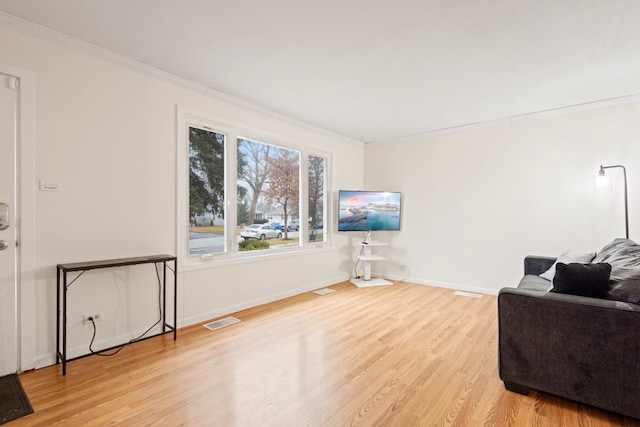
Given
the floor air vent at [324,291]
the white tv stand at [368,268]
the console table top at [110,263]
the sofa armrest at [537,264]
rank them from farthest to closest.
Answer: the white tv stand at [368,268] < the floor air vent at [324,291] < the sofa armrest at [537,264] < the console table top at [110,263]

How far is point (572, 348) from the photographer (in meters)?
1.92

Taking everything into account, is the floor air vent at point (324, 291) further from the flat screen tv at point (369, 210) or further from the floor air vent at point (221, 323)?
the floor air vent at point (221, 323)

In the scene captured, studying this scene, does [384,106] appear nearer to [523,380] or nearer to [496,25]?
[496,25]

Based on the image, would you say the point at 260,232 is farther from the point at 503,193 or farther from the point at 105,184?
the point at 503,193

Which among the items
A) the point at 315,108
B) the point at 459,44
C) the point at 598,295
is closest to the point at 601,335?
the point at 598,295

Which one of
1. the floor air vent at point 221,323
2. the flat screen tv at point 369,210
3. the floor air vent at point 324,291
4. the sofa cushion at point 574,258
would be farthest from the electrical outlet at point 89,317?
the sofa cushion at point 574,258

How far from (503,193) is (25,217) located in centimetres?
523

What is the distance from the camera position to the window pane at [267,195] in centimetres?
398

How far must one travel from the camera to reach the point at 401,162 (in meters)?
5.48

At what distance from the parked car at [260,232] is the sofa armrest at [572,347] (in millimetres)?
2839

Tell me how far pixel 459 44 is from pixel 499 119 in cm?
238

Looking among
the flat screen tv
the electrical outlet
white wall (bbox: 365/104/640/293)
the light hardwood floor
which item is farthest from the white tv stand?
the electrical outlet

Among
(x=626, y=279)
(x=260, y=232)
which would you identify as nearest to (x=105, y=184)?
(x=260, y=232)

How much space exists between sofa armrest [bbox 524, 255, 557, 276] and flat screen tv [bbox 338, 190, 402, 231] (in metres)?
2.02
